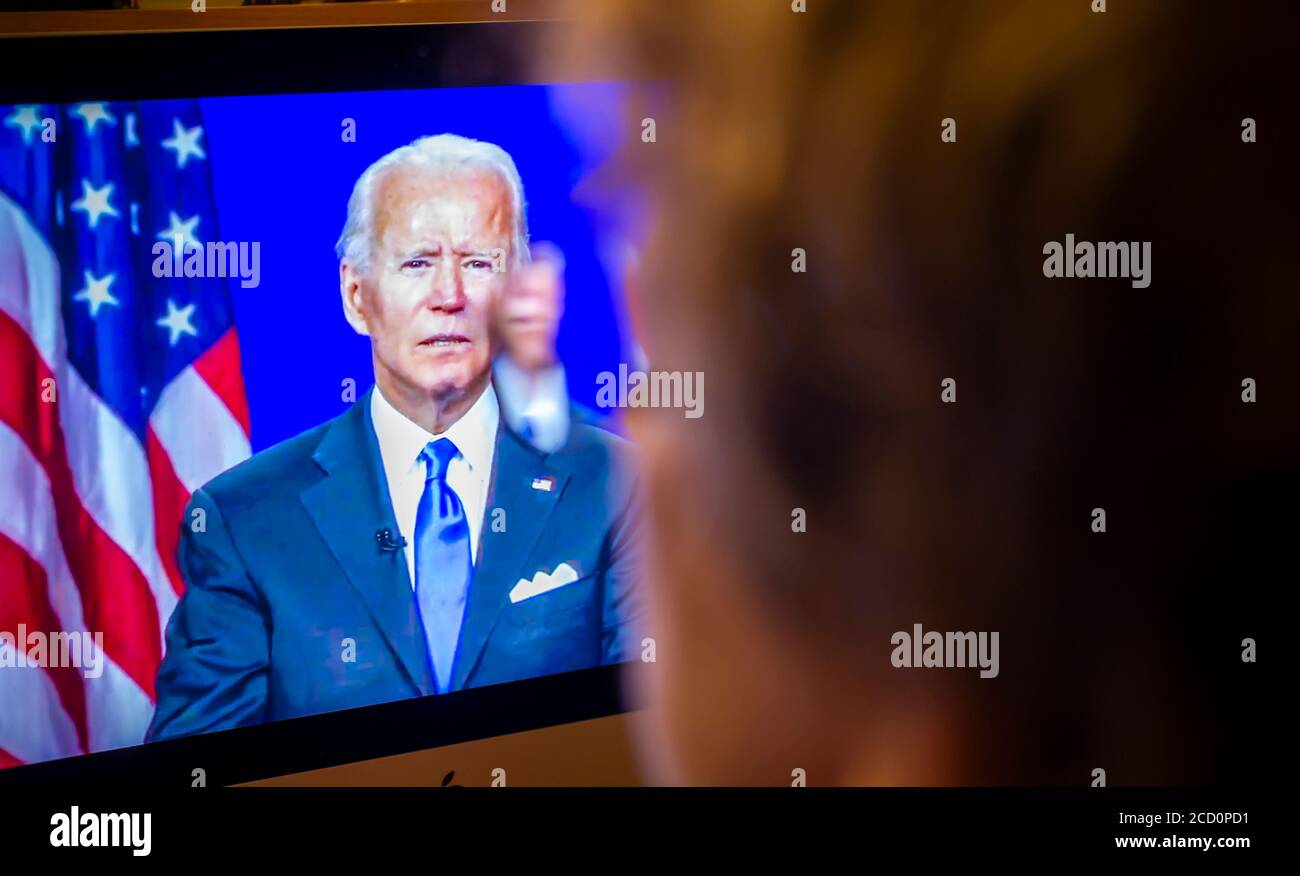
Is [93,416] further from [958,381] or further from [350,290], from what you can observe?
[958,381]

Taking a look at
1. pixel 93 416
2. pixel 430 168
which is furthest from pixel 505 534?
pixel 93 416

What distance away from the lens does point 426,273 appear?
173 cm

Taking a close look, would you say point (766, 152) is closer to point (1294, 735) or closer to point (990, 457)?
point (990, 457)

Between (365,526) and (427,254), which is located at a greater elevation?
(427,254)

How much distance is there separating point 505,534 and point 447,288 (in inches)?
19.7

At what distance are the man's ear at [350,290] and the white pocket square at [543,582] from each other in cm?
61

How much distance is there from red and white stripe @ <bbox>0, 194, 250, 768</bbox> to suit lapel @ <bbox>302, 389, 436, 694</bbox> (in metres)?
0.18

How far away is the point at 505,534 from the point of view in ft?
5.68

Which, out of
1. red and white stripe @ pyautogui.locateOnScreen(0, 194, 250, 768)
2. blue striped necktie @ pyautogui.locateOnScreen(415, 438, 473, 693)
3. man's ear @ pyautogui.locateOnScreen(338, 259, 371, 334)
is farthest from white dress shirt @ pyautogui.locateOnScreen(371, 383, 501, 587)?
red and white stripe @ pyautogui.locateOnScreen(0, 194, 250, 768)

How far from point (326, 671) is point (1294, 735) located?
1927 millimetres

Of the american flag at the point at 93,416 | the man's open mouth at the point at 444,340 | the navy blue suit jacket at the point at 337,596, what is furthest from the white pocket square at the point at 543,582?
the american flag at the point at 93,416

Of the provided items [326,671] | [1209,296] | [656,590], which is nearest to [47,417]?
[326,671]

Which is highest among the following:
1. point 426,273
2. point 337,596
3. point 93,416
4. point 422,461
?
point 426,273

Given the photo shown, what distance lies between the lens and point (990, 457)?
1751 mm
